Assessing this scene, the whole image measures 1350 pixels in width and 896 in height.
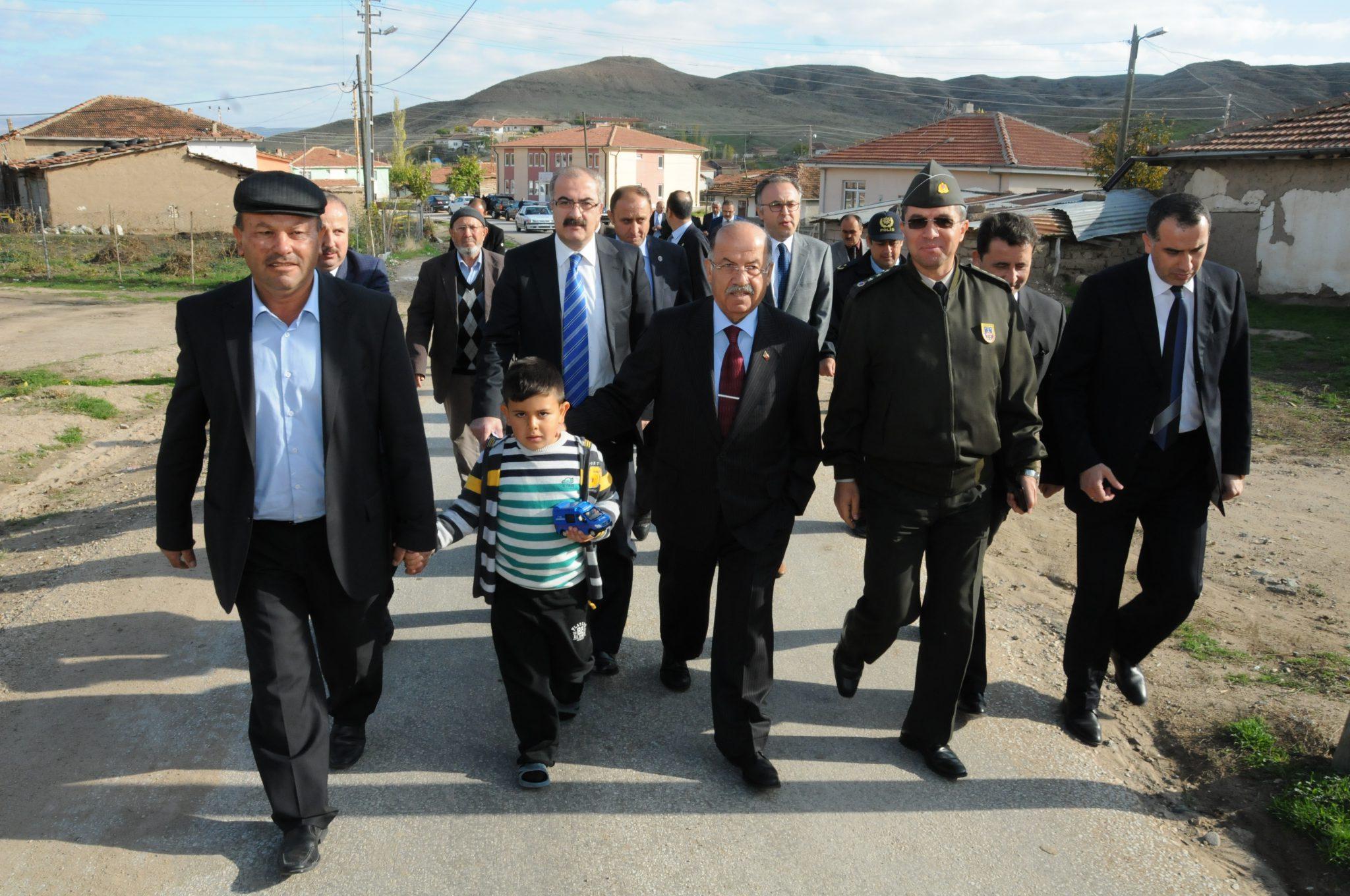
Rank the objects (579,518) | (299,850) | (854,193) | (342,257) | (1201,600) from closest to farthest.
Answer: (299,850)
(579,518)
(342,257)
(1201,600)
(854,193)

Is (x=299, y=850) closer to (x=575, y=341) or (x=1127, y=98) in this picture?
(x=575, y=341)

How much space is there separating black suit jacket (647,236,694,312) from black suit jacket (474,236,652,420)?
508mm

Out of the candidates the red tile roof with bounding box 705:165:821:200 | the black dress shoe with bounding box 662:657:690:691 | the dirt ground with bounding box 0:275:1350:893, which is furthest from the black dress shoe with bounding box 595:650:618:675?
the red tile roof with bounding box 705:165:821:200

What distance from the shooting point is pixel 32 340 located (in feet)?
52.8

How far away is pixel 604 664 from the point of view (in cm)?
460

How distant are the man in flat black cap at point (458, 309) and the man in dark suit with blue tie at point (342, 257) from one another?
749 millimetres

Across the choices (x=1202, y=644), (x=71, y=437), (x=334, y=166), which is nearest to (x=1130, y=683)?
(x=1202, y=644)

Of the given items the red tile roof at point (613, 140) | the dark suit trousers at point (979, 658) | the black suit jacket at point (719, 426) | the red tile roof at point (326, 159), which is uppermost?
the red tile roof at point (613, 140)

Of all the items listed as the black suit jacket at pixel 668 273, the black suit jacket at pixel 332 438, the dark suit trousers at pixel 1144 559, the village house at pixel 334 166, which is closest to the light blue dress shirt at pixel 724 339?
the black suit jacket at pixel 332 438

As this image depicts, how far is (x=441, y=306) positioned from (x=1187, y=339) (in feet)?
14.7

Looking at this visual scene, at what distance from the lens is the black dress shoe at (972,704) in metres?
4.29

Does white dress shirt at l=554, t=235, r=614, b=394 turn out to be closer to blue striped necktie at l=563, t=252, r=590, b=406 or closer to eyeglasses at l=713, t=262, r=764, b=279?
blue striped necktie at l=563, t=252, r=590, b=406

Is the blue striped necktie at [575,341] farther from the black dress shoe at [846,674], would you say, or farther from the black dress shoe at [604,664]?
the black dress shoe at [846,674]

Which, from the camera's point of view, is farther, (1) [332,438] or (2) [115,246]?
(2) [115,246]
